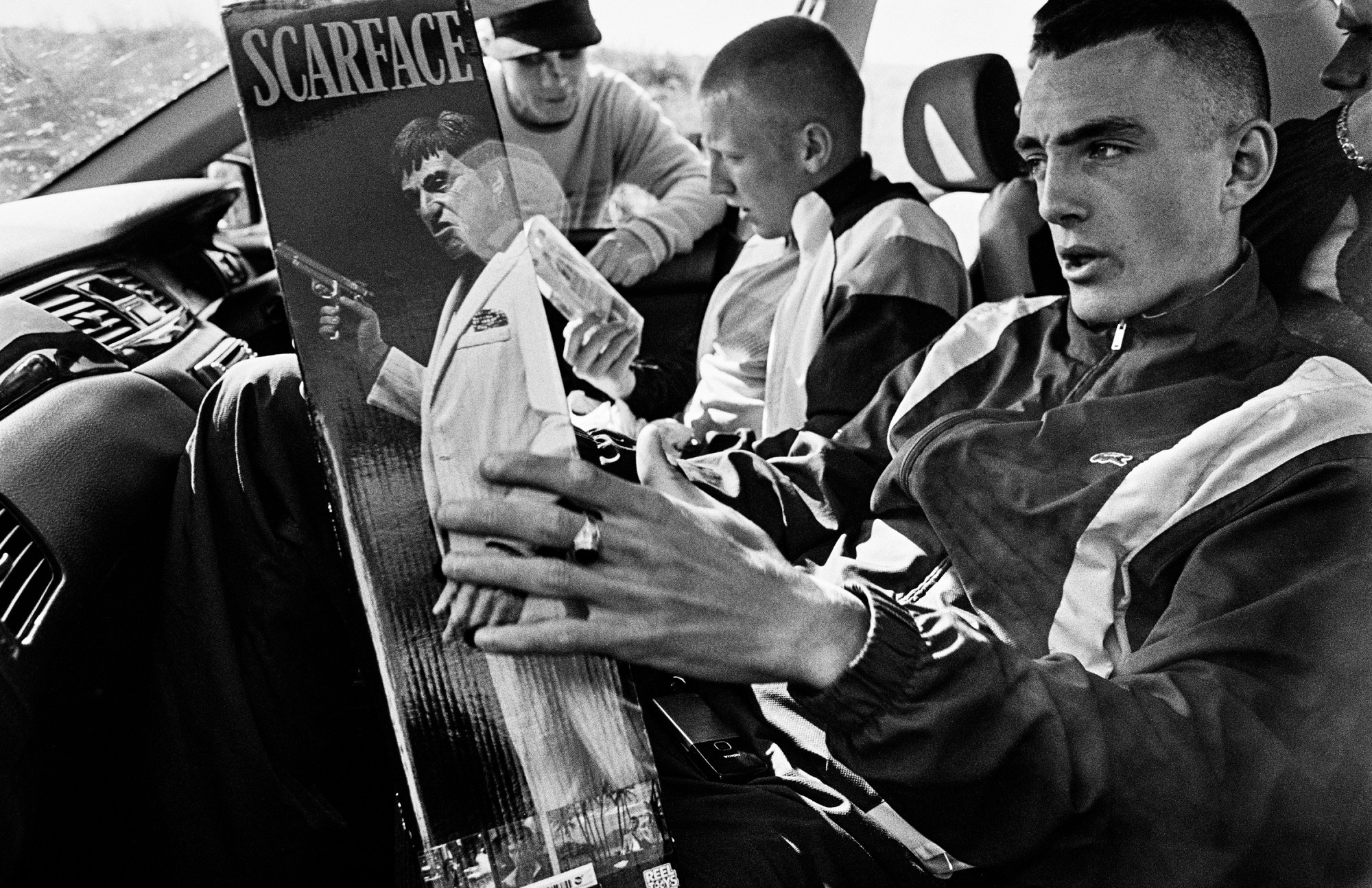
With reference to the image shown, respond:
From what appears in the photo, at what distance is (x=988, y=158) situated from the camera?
6.84 feet

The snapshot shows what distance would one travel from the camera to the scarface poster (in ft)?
2.61

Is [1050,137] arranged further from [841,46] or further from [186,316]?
[186,316]

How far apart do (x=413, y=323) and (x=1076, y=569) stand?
66 centimetres

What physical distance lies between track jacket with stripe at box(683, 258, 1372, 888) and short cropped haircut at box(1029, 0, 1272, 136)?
0.17 meters

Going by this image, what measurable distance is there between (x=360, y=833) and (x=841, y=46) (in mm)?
1717

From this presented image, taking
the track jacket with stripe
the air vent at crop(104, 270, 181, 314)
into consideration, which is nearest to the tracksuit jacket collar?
the track jacket with stripe

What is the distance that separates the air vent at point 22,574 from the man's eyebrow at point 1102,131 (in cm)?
106

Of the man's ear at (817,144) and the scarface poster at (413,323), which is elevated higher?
the man's ear at (817,144)

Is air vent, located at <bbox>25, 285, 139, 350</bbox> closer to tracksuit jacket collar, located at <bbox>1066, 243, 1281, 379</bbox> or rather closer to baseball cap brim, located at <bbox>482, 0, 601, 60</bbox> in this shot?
tracksuit jacket collar, located at <bbox>1066, 243, 1281, 379</bbox>

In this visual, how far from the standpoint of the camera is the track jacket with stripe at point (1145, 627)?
33.7 inches

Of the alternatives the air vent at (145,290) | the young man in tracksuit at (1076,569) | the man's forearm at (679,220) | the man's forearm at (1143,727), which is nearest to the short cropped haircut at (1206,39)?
the young man in tracksuit at (1076,569)

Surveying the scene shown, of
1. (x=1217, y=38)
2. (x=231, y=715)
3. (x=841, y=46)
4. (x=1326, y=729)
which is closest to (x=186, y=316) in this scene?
(x=231, y=715)

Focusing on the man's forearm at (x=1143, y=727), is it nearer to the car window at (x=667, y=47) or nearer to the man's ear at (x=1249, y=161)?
the man's ear at (x=1249, y=161)

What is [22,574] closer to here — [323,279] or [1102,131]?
[323,279]
